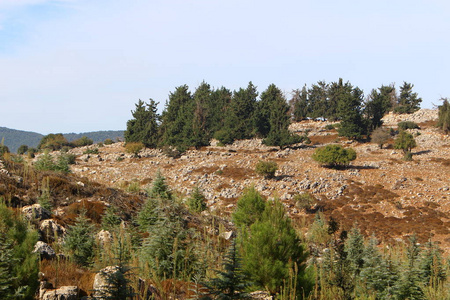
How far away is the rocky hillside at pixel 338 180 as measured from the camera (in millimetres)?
30606

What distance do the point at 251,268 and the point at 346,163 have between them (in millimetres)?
36914

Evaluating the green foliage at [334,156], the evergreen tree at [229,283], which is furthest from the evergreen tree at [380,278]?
the green foliage at [334,156]

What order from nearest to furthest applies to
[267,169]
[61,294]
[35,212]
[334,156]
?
[61,294] → [35,212] → [267,169] → [334,156]

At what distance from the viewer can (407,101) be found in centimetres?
8994

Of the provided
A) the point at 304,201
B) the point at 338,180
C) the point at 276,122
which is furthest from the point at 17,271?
the point at 276,122

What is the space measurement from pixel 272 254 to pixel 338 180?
31194mm

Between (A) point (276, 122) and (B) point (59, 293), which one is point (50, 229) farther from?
(A) point (276, 122)

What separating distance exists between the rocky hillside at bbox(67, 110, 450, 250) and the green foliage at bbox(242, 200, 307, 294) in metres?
12.1

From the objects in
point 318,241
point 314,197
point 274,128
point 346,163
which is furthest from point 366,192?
point 274,128

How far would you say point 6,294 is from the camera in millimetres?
5223

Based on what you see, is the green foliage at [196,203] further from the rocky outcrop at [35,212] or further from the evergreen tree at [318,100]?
the evergreen tree at [318,100]

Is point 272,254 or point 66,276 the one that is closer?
point 66,276

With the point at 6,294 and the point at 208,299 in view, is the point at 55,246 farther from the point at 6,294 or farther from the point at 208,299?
the point at 208,299

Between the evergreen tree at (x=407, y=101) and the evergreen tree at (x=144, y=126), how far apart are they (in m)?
53.7
